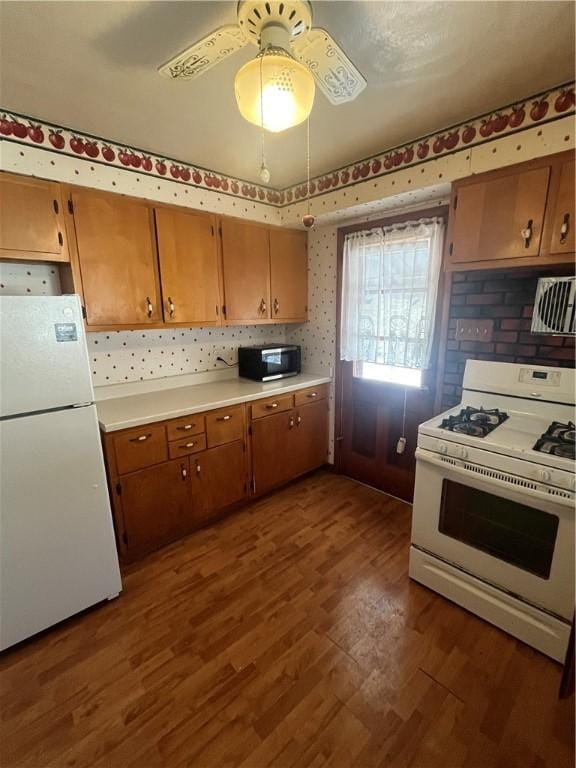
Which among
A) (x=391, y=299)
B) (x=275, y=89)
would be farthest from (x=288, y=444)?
(x=275, y=89)

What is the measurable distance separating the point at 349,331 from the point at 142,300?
1.57m

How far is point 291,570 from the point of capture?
82.7 inches

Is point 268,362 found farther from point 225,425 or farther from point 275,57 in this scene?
point 275,57

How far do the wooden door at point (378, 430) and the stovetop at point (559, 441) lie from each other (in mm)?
857

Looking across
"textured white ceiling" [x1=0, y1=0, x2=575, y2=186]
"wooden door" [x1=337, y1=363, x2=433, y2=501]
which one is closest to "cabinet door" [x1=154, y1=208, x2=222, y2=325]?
"textured white ceiling" [x1=0, y1=0, x2=575, y2=186]

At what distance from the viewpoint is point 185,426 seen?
2211 mm

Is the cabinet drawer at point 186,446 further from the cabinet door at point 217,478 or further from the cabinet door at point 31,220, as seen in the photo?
the cabinet door at point 31,220

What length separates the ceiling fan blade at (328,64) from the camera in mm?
1065

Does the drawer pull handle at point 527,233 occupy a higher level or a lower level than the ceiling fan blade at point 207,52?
lower

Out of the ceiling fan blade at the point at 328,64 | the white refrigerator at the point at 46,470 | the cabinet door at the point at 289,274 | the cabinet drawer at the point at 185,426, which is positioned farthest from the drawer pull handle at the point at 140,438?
the ceiling fan blade at the point at 328,64

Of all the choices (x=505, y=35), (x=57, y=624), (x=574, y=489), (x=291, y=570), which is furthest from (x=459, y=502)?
(x=57, y=624)

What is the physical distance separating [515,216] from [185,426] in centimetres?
215

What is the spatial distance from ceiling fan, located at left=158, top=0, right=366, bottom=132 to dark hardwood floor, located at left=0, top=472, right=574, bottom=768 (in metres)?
2.14

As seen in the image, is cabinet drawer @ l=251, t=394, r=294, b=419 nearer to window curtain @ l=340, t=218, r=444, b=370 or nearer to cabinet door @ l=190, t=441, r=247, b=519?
cabinet door @ l=190, t=441, r=247, b=519
